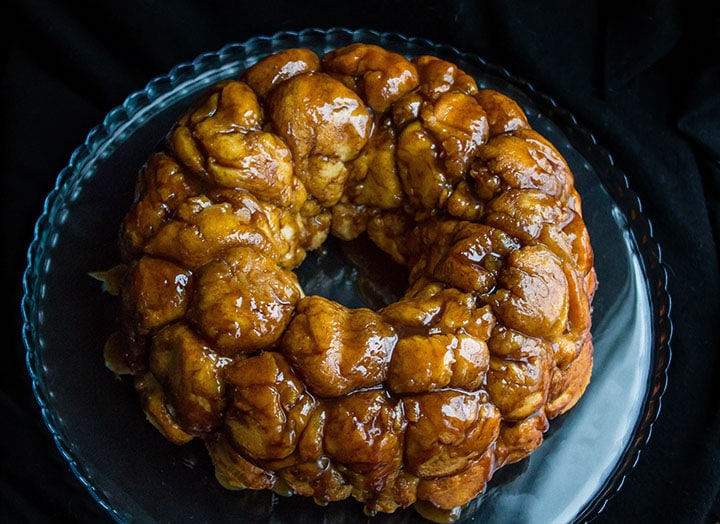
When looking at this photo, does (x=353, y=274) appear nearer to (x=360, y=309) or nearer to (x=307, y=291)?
(x=307, y=291)

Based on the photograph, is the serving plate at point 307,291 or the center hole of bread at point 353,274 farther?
the center hole of bread at point 353,274

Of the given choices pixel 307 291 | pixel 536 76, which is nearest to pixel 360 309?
pixel 307 291

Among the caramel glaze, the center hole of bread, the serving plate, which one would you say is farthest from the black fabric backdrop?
the center hole of bread

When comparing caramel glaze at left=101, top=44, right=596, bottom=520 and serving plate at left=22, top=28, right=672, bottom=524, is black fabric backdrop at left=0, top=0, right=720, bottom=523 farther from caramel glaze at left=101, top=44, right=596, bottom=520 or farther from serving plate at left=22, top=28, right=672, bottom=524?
caramel glaze at left=101, top=44, right=596, bottom=520

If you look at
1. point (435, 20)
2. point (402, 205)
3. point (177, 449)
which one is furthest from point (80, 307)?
point (435, 20)

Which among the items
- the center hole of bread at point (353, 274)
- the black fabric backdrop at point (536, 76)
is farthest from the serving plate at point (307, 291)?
the black fabric backdrop at point (536, 76)

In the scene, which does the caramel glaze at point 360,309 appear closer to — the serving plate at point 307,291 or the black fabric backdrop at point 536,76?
the serving plate at point 307,291
